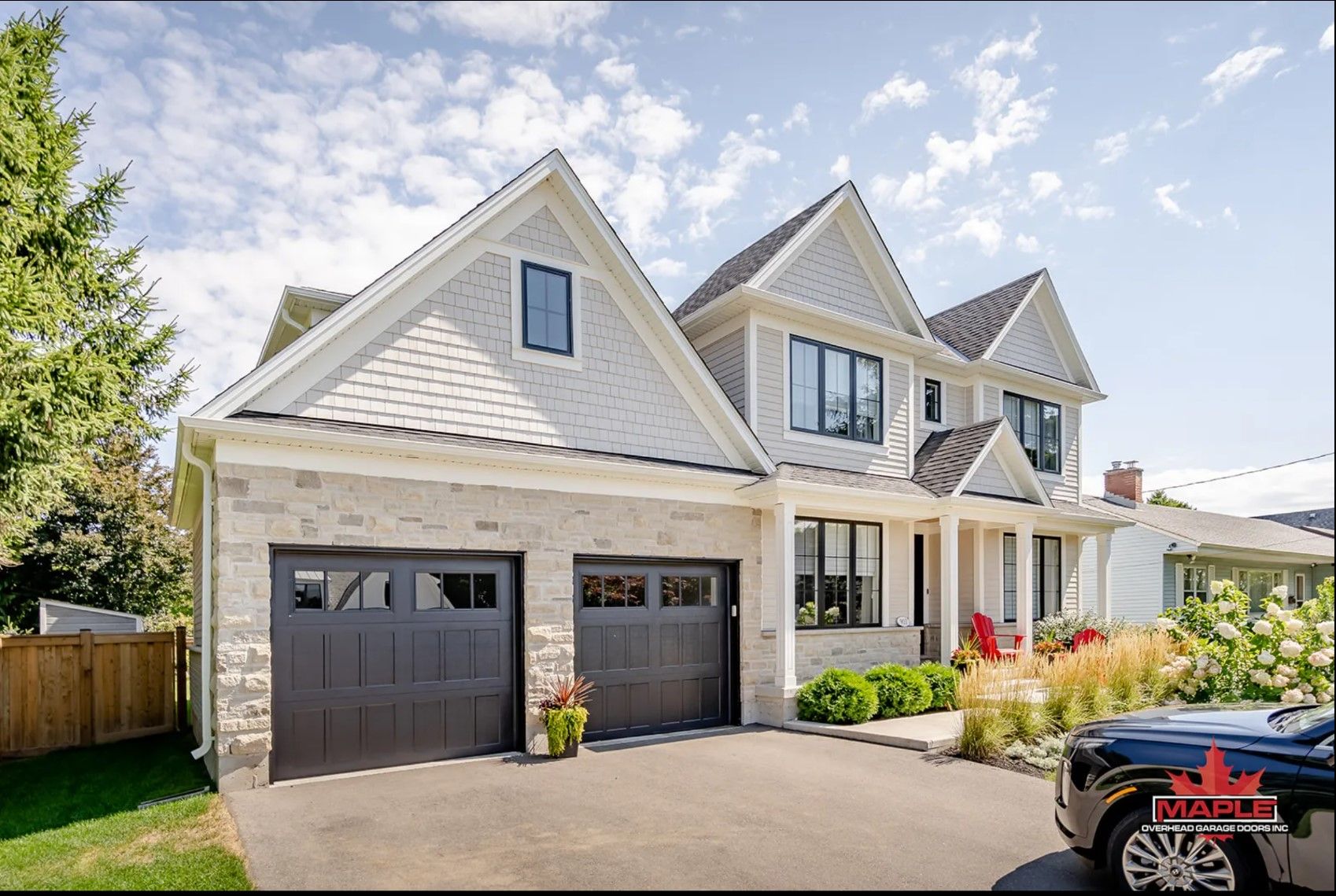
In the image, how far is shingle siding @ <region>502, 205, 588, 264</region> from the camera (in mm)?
10164

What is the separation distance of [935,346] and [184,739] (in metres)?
13.4

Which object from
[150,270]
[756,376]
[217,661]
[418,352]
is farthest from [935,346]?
[150,270]

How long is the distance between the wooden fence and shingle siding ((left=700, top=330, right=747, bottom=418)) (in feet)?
29.6

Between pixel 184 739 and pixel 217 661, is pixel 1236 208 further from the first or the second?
pixel 184 739

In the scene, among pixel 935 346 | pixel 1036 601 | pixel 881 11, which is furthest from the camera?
pixel 1036 601

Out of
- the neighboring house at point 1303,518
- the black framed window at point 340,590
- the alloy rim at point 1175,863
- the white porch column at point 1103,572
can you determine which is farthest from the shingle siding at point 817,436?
the neighboring house at point 1303,518

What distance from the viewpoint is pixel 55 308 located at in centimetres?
1127

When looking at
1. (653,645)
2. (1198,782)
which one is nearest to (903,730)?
(653,645)

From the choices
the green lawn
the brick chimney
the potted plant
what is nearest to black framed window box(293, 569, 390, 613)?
the green lawn

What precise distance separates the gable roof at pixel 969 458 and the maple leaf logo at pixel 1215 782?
354 inches

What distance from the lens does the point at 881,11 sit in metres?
6.94

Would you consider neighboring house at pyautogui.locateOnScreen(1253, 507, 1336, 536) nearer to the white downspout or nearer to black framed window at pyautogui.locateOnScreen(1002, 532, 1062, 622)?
black framed window at pyautogui.locateOnScreen(1002, 532, 1062, 622)

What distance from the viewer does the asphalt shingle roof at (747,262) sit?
1317 centimetres

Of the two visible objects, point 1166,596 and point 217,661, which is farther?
point 1166,596
